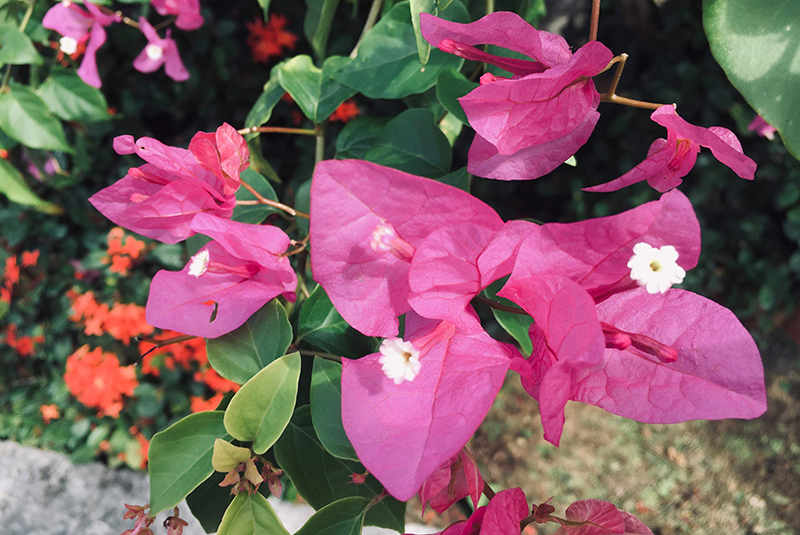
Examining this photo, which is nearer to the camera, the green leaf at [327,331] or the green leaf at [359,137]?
the green leaf at [327,331]

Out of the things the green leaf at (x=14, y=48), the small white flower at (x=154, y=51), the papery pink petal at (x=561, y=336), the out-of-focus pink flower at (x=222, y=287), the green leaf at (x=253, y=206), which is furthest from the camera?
the small white flower at (x=154, y=51)

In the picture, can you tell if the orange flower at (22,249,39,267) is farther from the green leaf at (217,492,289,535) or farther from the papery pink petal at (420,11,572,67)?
the papery pink petal at (420,11,572,67)

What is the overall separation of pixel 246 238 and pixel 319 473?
0.61 ft

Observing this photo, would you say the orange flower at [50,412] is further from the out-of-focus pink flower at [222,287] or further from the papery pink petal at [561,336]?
the papery pink petal at [561,336]

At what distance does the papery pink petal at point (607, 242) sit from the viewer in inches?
10.1

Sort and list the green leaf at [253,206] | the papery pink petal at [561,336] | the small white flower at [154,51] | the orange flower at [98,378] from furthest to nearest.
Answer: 1. the orange flower at [98,378]
2. the small white flower at [154,51]
3. the green leaf at [253,206]
4. the papery pink petal at [561,336]

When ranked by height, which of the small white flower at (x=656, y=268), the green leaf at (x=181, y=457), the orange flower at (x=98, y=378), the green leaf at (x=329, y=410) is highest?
the small white flower at (x=656, y=268)

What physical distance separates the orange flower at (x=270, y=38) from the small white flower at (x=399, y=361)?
1.00 metres

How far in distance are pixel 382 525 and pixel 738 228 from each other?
1211mm

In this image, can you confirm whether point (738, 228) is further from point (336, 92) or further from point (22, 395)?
point (22, 395)

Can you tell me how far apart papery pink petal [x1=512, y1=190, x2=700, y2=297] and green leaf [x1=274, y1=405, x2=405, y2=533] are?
207 millimetres

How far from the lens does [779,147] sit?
1.11m

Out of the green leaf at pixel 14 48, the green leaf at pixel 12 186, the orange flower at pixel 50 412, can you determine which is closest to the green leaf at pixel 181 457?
the green leaf at pixel 14 48

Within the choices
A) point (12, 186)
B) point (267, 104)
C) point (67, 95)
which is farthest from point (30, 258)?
point (267, 104)
